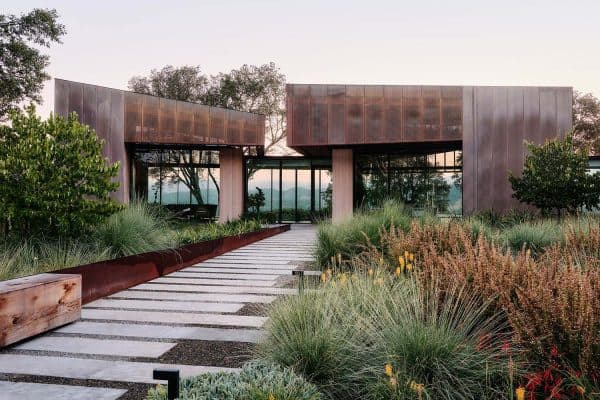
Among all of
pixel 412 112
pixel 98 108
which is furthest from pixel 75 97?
pixel 412 112

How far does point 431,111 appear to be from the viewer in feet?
47.0

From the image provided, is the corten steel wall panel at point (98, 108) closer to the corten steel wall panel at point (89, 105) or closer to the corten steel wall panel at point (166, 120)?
the corten steel wall panel at point (89, 105)

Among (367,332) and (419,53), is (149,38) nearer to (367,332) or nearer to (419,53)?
(419,53)

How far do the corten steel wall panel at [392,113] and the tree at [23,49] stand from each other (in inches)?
478

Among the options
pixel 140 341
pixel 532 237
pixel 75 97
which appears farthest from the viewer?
pixel 75 97

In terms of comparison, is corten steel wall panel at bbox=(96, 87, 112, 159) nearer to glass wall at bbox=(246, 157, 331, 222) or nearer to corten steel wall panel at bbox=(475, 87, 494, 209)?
glass wall at bbox=(246, 157, 331, 222)

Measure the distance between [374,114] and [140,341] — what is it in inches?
470

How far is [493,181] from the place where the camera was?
14492 mm

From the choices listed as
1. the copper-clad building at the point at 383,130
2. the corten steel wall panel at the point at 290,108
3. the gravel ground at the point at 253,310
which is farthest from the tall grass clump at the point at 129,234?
the corten steel wall panel at the point at 290,108

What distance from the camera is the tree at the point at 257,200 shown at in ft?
65.5

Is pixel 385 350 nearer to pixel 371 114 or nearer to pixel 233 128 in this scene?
pixel 371 114

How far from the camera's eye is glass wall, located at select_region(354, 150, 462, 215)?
52.7ft

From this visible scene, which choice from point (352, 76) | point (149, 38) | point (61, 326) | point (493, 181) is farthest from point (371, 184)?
point (61, 326)

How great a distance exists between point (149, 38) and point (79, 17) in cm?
215
